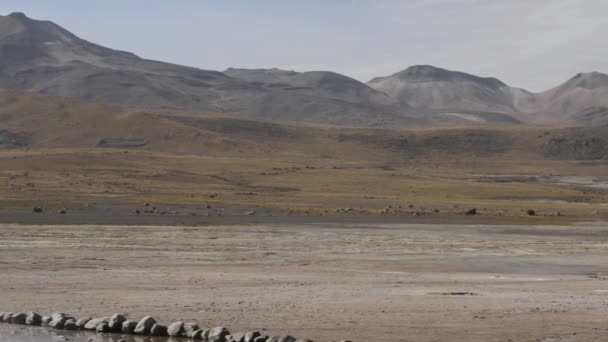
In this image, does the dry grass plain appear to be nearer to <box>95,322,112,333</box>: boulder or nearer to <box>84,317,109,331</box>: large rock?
<box>84,317,109,331</box>: large rock

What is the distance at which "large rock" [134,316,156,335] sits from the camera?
20.0 m

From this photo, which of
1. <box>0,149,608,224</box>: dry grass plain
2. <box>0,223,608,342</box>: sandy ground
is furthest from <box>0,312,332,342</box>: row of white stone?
<box>0,149,608,224</box>: dry grass plain

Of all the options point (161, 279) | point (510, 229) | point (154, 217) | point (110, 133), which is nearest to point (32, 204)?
point (154, 217)

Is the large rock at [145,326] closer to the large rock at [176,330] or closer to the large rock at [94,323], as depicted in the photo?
the large rock at [176,330]

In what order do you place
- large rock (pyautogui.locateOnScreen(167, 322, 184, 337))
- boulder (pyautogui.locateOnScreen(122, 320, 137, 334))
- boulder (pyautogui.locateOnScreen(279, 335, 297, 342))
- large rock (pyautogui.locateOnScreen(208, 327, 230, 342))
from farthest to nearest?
boulder (pyautogui.locateOnScreen(122, 320, 137, 334)), large rock (pyautogui.locateOnScreen(167, 322, 184, 337)), large rock (pyautogui.locateOnScreen(208, 327, 230, 342)), boulder (pyautogui.locateOnScreen(279, 335, 297, 342))

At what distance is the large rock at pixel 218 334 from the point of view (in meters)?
19.0

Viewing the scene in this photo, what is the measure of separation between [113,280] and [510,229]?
34850 mm

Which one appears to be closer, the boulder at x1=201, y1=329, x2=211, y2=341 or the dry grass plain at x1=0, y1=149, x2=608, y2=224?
the boulder at x1=201, y1=329, x2=211, y2=341

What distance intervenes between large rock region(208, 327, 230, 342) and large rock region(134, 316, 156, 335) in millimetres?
1481

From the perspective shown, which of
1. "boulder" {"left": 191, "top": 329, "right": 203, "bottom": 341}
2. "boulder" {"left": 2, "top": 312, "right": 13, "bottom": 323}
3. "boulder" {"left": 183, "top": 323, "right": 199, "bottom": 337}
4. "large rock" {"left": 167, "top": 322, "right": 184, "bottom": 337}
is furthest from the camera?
"boulder" {"left": 2, "top": 312, "right": 13, "bottom": 323}

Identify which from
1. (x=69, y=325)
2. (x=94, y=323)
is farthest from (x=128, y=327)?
(x=69, y=325)

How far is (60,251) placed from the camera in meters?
36.7

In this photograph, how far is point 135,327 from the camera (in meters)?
20.3

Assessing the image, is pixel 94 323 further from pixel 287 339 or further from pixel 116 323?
pixel 287 339
